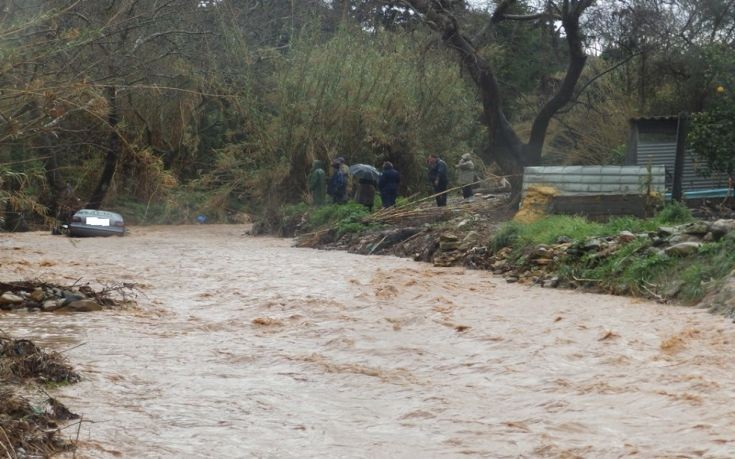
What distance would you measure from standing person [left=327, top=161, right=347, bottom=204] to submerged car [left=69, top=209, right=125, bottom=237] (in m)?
5.84

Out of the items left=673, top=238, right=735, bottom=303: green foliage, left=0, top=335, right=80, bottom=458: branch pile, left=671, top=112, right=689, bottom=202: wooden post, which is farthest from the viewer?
left=671, top=112, right=689, bottom=202: wooden post

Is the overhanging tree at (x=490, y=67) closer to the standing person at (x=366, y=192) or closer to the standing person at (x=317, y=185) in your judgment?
the standing person at (x=366, y=192)

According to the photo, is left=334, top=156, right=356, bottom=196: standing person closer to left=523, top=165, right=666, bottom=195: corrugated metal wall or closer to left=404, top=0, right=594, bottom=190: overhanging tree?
left=404, top=0, right=594, bottom=190: overhanging tree

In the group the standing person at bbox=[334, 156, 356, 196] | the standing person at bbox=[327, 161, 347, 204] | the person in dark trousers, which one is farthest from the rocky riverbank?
the standing person at bbox=[334, 156, 356, 196]

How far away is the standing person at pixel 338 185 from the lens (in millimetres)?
29820

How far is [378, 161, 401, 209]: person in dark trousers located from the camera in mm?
27250

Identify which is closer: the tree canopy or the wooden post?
the wooden post

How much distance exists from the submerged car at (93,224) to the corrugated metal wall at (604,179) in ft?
39.4

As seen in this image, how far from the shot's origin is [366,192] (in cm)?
2842

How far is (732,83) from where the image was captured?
1053 inches

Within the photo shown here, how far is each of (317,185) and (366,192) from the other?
2586 millimetres

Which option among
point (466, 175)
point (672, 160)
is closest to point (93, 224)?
point (466, 175)

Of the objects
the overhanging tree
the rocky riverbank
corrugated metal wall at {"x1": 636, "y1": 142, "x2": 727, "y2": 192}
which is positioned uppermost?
the overhanging tree

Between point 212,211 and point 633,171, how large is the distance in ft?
55.7
